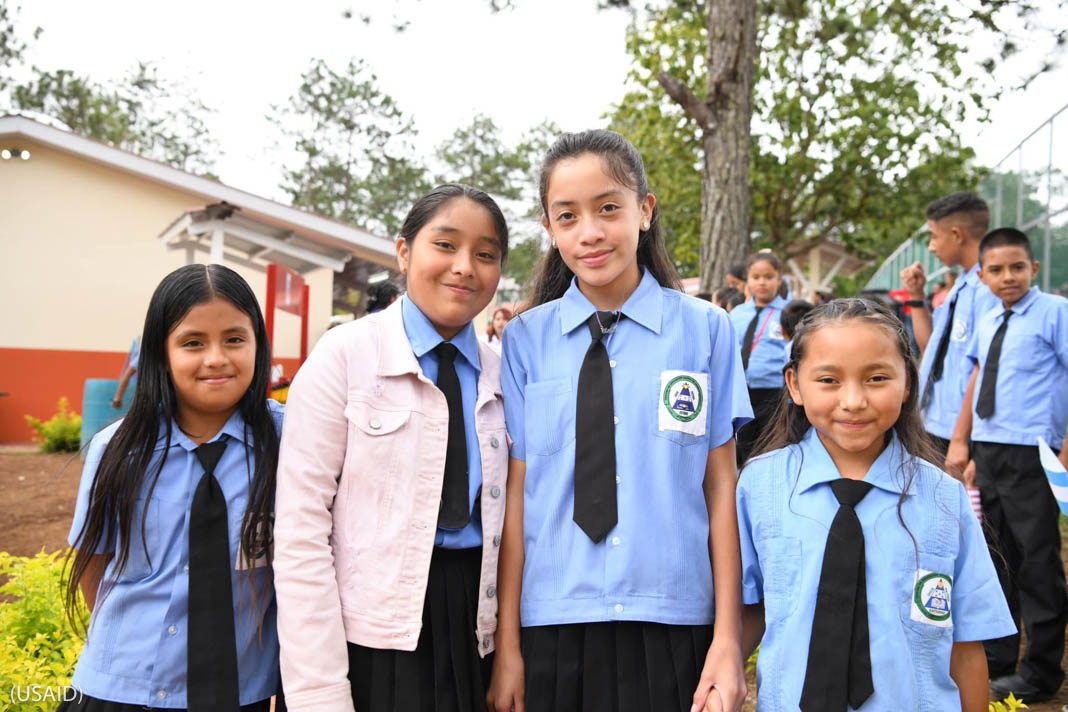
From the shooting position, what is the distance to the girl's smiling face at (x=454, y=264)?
75.9 inches

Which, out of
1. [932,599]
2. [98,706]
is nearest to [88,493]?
[98,706]

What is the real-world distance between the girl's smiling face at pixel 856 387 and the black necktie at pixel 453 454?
2.63 ft

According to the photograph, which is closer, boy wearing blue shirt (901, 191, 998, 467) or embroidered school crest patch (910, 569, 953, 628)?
embroidered school crest patch (910, 569, 953, 628)

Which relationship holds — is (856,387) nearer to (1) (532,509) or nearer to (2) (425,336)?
(1) (532,509)

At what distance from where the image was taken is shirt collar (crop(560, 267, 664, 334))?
1.96 meters

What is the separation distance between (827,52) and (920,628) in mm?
13892

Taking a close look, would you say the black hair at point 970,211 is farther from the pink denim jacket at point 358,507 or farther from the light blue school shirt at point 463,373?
the pink denim jacket at point 358,507

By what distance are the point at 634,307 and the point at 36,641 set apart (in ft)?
8.25

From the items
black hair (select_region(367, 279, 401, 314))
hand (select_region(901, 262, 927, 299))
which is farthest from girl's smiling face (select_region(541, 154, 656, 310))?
black hair (select_region(367, 279, 401, 314))

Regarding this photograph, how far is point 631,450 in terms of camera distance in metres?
1.86

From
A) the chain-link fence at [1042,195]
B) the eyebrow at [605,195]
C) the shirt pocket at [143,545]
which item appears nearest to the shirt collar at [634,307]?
the eyebrow at [605,195]

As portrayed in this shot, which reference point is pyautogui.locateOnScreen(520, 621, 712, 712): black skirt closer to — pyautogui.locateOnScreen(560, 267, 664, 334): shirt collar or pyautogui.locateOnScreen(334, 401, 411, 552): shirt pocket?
pyautogui.locateOnScreen(334, 401, 411, 552): shirt pocket

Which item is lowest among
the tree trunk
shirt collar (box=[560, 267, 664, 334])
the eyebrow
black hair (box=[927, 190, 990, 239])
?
shirt collar (box=[560, 267, 664, 334])

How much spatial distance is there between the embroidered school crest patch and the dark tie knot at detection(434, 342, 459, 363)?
1.12 m
